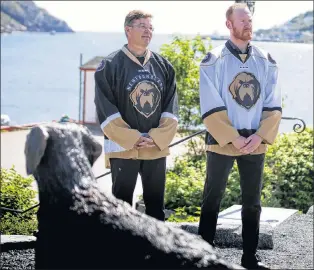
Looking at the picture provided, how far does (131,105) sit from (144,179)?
557 millimetres

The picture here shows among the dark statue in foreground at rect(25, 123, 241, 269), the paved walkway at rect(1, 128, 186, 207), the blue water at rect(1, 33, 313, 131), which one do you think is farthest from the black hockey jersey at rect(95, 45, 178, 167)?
the blue water at rect(1, 33, 313, 131)

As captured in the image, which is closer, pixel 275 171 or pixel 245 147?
pixel 245 147

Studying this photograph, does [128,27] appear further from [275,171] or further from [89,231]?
[275,171]

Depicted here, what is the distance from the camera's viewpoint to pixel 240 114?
17.2ft

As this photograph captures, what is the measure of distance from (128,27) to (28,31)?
18317cm

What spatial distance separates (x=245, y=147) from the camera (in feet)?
16.9

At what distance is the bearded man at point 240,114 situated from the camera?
520 centimetres

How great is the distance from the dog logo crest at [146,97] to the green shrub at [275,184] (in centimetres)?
342

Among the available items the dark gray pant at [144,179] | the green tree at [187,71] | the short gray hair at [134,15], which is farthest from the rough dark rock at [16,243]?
the green tree at [187,71]

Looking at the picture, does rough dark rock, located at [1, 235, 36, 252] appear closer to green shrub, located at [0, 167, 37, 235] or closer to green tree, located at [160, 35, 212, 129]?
green shrub, located at [0, 167, 37, 235]

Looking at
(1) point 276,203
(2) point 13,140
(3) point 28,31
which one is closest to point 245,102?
(1) point 276,203

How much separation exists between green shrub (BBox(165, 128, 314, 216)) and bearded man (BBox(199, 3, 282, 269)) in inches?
129

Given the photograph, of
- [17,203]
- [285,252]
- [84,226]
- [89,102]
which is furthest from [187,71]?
[89,102]

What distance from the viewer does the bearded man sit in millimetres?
5195
